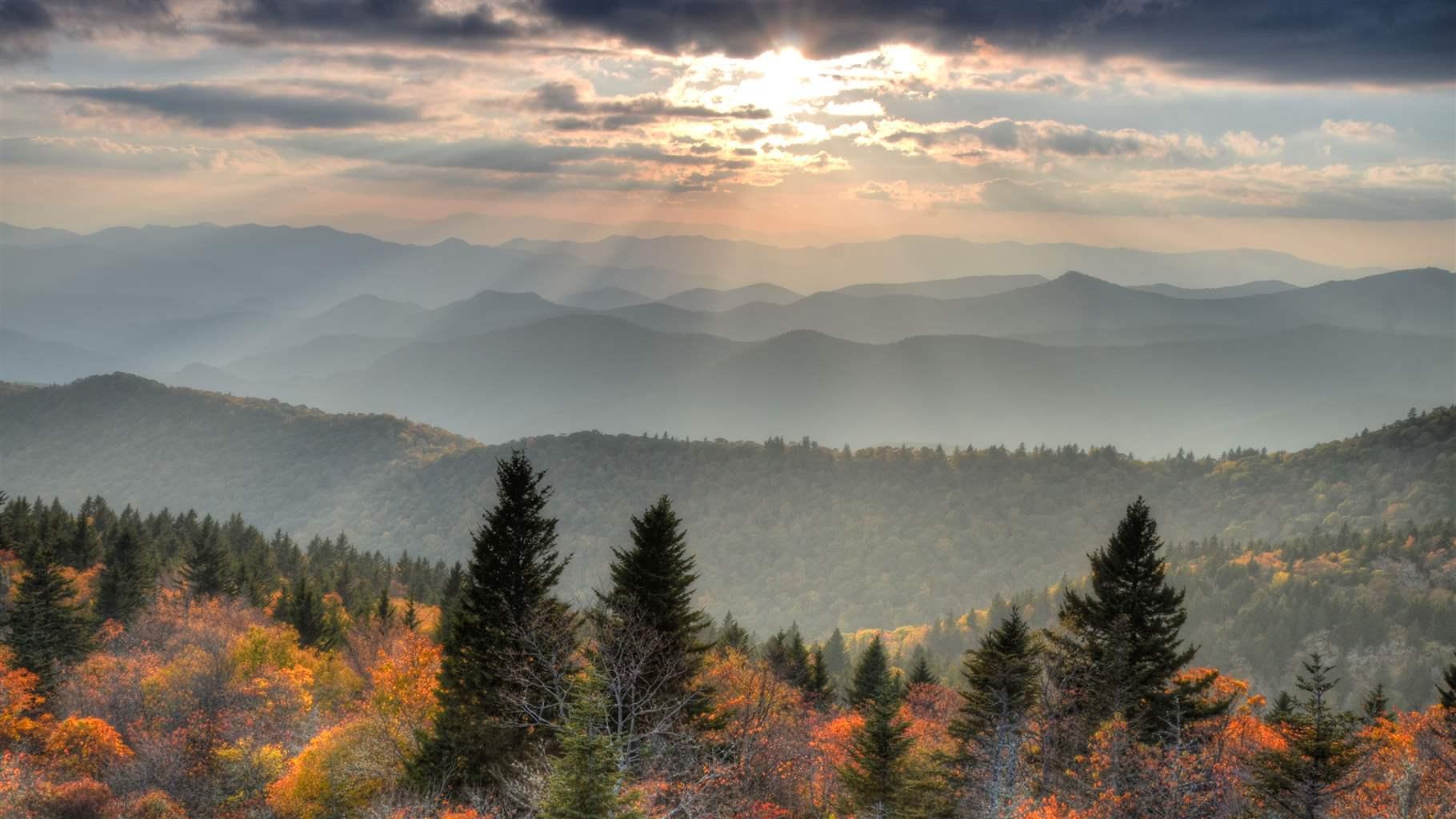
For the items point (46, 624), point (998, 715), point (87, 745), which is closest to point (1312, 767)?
point (998, 715)

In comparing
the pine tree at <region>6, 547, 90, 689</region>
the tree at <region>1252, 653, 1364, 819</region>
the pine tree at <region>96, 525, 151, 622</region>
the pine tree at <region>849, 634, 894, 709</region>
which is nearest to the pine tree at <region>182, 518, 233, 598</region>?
the pine tree at <region>96, 525, 151, 622</region>

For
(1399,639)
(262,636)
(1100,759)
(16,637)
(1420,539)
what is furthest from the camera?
(1420,539)

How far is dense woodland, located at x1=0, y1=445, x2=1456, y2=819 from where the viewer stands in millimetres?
25844

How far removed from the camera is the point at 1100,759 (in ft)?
96.2

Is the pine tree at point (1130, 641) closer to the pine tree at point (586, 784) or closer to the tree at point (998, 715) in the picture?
the tree at point (998, 715)

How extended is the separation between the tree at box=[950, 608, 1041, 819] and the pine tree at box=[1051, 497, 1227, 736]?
172cm

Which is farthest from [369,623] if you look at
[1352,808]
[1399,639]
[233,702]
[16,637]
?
[1399,639]

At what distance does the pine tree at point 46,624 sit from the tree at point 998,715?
41384 millimetres

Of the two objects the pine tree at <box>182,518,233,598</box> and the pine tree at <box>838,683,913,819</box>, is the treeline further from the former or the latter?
the pine tree at <box>838,683,913,819</box>

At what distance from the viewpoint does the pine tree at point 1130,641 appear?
31.9 metres

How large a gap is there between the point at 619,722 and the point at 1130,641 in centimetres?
1863

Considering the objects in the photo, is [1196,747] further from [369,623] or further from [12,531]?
[12,531]

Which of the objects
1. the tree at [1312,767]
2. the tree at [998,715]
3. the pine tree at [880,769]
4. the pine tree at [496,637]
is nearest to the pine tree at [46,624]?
the pine tree at [496,637]

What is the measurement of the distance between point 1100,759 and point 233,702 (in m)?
38.8
